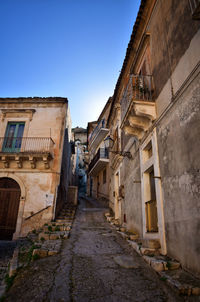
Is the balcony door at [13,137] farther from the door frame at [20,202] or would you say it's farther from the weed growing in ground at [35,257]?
the weed growing in ground at [35,257]

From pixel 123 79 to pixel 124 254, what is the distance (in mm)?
8285

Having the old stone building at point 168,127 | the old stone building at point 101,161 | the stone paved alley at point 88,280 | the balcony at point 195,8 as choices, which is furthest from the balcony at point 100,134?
the balcony at point 195,8

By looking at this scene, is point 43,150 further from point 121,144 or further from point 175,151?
point 175,151

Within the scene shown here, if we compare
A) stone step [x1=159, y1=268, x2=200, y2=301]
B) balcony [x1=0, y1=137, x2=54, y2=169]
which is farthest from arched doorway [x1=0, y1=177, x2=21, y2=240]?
stone step [x1=159, y1=268, x2=200, y2=301]

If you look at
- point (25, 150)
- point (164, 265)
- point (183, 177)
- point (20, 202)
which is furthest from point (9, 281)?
point (25, 150)

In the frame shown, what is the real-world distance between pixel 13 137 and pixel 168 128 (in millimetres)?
10097

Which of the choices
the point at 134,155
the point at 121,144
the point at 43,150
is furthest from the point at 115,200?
the point at 43,150

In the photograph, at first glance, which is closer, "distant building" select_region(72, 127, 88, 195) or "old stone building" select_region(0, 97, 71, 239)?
"old stone building" select_region(0, 97, 71, 239)

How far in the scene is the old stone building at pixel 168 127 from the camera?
341 centimetres

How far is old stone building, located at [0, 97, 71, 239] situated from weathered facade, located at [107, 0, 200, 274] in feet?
17.5

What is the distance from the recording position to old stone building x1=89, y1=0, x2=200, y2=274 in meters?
3.41

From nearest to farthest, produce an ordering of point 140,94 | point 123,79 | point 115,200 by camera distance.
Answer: point 140,94 < point 123,79 < point 115,200

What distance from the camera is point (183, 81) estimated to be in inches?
156

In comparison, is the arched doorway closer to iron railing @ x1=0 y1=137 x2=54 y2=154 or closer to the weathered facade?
iron railing @ x1=0 y1=137 x2=54 y2=154
